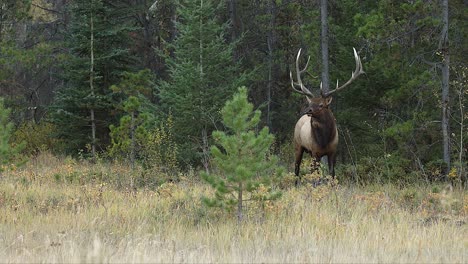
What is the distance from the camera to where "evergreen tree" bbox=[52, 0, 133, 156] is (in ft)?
56.3

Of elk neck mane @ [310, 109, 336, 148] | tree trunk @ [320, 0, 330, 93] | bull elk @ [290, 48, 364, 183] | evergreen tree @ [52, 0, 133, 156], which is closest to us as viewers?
bull elk @ [290, 48, 364, 183]

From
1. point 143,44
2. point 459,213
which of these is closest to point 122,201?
point 459,213

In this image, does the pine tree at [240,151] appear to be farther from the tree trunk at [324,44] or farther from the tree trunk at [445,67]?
the tree trunk at [324,44]

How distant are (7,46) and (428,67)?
41.7 feet

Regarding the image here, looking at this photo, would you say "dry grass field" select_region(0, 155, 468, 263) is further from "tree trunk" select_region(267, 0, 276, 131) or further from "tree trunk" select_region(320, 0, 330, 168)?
"tree trunk" select_region(267, 0, 276, 131)

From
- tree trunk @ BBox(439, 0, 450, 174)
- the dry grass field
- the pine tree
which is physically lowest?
the dry grass field

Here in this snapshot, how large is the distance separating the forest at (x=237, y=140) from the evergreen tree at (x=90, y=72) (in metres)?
0.06

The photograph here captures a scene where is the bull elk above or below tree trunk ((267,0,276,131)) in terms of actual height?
below

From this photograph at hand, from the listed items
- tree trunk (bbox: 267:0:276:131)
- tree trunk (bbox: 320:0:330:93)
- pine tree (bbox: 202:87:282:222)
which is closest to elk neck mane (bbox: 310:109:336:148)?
tree trunk (bbox: 320:0:330:93)

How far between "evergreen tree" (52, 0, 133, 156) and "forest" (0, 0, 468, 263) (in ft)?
0.21

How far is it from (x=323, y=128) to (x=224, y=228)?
5.12 meters

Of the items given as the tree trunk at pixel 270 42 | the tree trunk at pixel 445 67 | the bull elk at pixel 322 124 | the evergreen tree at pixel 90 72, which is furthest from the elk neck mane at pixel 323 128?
the tree trunk at pixel 270 42

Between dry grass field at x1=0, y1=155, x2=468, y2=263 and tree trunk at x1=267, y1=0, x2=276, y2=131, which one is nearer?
dry grass field at x1=0, y1=155, x2=468, y2=263

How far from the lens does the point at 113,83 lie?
17.9 meters
